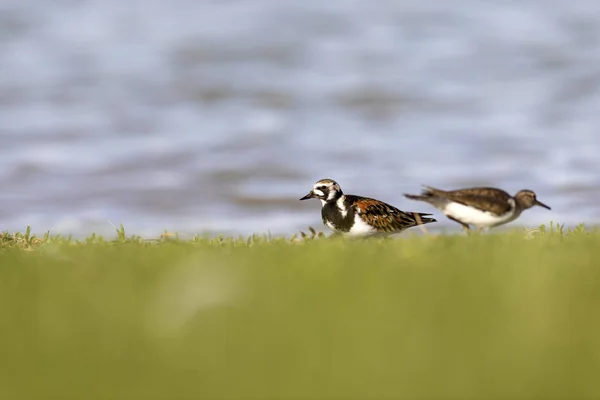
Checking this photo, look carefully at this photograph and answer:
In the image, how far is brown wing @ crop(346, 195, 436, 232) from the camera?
1459 centimetres

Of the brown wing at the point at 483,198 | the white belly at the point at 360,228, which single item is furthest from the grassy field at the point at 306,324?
the white belly at the point at 360,228

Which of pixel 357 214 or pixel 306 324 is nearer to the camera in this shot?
pixel 306 324

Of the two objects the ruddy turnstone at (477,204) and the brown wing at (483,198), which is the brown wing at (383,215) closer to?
the ruddy turnstone at (477,204)

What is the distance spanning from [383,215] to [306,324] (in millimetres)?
6972

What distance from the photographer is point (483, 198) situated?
13039mm

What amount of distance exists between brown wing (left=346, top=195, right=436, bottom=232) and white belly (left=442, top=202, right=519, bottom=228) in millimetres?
1411

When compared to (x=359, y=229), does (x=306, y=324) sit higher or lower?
lower

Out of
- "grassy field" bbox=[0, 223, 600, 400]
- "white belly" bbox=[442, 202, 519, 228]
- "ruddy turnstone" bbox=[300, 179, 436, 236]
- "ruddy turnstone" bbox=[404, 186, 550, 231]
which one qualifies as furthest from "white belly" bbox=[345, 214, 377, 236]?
"grassy field" bbox=[0, 223, 600, 400]

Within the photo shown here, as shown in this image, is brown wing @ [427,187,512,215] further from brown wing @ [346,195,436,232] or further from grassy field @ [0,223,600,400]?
grassy field @ [0,223,600,400]

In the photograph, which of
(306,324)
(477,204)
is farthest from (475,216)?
(306,324)

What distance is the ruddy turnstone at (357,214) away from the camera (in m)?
14.6

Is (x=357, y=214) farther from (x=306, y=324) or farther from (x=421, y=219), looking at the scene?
(x=306, y=324)

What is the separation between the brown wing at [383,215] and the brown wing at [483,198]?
4.75 feet

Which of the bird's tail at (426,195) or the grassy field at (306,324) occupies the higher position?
the bird's tail at (426,195)
